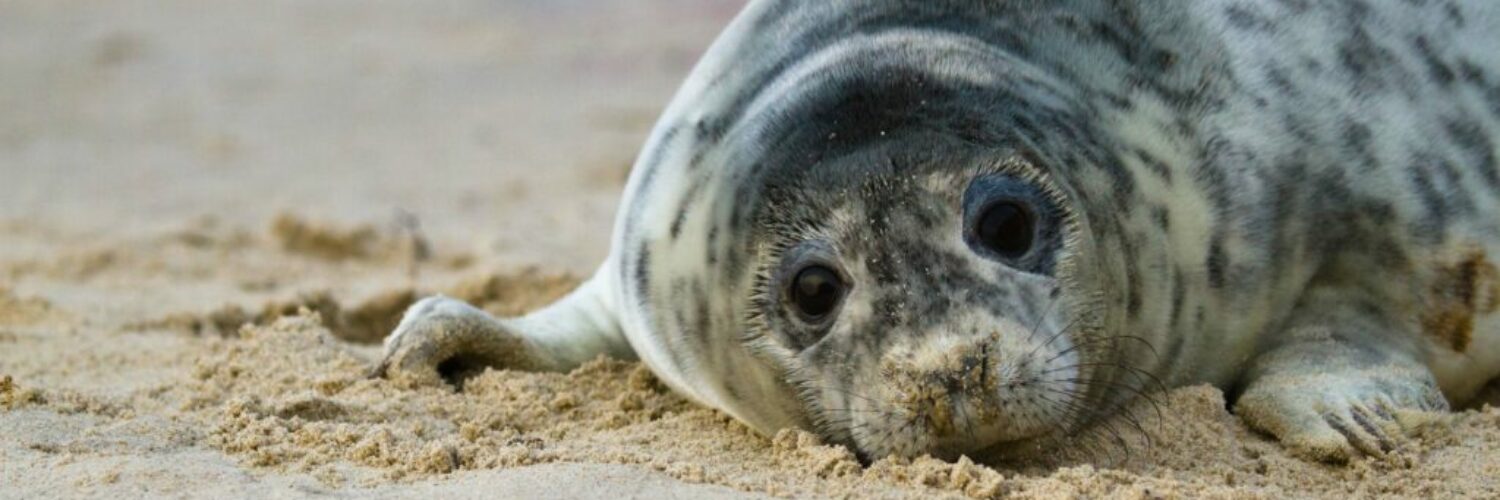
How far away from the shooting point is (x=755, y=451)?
3166mm

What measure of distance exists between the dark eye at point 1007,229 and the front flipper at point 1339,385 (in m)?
0.52

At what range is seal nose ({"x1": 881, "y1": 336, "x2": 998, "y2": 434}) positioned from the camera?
2.78 meters

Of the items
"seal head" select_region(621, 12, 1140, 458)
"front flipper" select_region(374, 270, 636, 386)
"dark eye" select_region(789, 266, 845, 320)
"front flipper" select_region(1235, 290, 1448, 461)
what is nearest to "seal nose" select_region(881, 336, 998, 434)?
"seal head" select_region(621, 12, 1140, 458)

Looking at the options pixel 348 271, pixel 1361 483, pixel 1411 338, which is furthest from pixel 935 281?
pixel 348 271

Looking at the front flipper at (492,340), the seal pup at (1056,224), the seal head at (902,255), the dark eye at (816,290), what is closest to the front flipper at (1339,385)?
the seal pup at (1056,224)

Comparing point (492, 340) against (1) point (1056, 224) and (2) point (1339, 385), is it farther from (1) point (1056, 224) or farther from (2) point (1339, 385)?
(2) point (1339, 385)

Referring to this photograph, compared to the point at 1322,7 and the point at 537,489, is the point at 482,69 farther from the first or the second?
the point at 537,489

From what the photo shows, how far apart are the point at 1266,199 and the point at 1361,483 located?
0.56 m

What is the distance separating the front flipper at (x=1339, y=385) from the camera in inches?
123

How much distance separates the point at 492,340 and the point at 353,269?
173cm

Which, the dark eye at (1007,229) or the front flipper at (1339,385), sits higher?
the dark eye at (1007,229)

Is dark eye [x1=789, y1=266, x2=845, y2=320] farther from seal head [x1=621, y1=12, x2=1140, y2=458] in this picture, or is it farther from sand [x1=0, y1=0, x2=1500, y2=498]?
sand [x1=0, y1=0, x2=1500, y2=498]

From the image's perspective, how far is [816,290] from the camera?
3008mm

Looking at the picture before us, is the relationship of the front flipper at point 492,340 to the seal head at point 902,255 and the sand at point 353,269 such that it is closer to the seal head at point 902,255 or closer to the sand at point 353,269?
the sand at point 353,269
